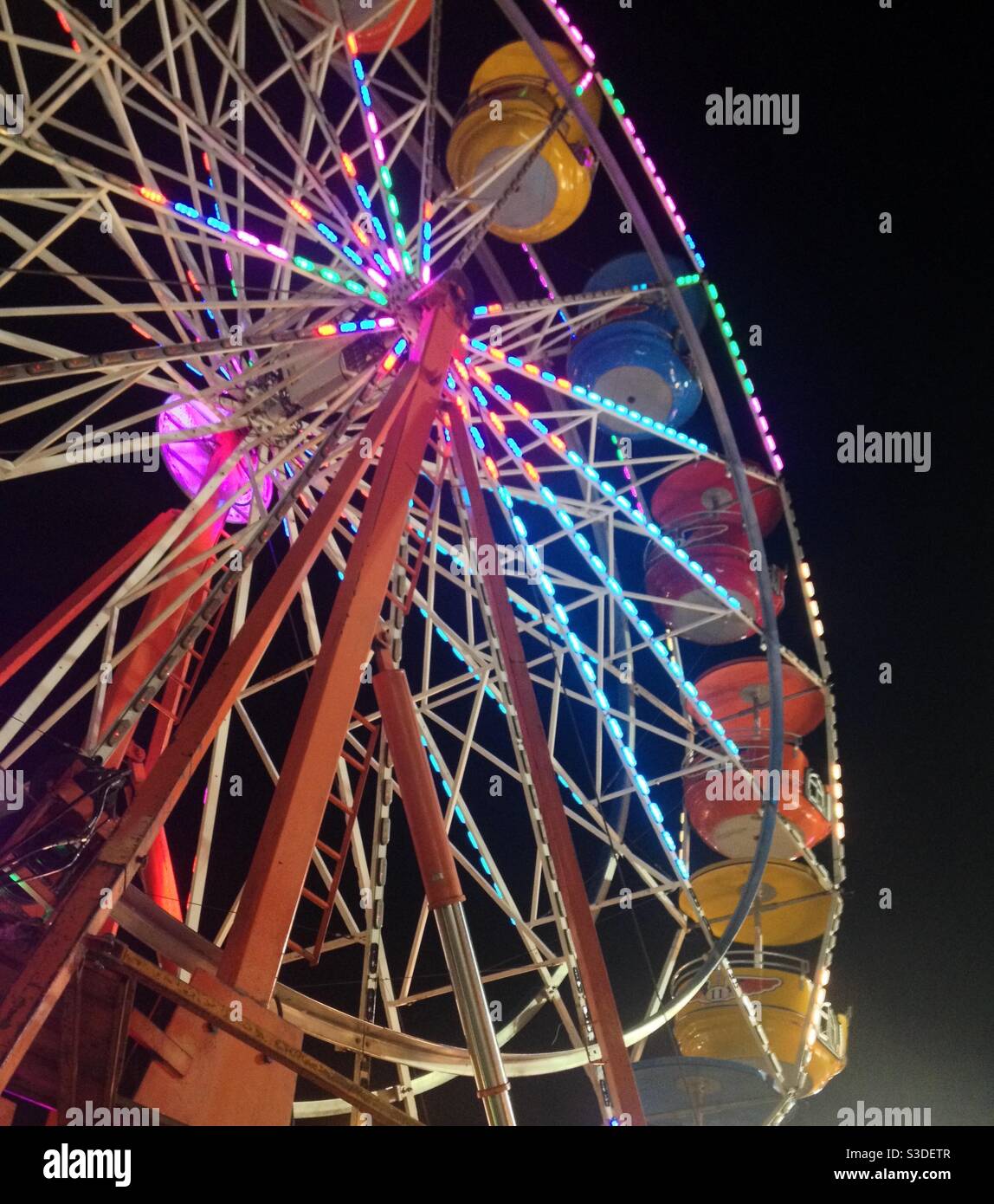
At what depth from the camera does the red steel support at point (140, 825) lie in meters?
4.35

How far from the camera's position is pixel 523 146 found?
35.2 feet

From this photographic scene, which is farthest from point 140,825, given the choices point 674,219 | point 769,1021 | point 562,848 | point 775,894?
point 775,894

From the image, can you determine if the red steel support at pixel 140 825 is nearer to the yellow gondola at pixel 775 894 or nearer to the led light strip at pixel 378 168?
the led light strip at pixel 378 168

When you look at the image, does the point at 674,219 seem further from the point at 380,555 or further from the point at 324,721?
the point at 324,721

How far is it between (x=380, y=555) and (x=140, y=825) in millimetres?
2255

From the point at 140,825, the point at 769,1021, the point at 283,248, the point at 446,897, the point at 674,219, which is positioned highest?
the point at 674,219

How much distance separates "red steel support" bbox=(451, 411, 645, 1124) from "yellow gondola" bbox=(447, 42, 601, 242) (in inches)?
167

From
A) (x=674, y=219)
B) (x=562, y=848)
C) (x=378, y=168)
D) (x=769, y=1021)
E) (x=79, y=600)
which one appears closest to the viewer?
(x=562, y=848)

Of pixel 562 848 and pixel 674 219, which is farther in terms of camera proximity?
pixel 674 219

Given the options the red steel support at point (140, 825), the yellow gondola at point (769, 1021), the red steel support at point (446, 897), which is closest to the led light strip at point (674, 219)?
the red steel support at point (140, 825)

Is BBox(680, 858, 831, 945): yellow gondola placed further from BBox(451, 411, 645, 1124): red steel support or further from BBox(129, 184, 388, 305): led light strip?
BBox(129, 184, 388, 305): led light strip

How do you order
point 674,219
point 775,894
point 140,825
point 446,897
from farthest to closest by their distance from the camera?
point 775,894 < point 674,219 < point 446,897 < point 140,825

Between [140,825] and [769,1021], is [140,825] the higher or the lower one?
the higher one

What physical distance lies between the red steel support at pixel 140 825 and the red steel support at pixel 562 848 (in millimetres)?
1105
